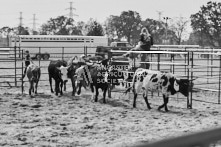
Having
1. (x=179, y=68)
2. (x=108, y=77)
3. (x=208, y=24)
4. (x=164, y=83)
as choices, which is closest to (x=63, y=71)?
(x=108, y=77)

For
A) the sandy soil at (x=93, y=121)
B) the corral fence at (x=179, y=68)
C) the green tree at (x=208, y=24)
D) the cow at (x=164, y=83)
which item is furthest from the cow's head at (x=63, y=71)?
the green tree at (x=208, y=24)

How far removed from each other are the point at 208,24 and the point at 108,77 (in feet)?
160

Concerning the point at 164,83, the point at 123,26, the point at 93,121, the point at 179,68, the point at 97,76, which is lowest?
the point at 93,121

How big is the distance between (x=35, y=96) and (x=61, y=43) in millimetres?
28833

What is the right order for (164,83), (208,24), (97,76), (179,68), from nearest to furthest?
1. (164,83)
2. (97,76)
3. (179,68)
4. (208,24)

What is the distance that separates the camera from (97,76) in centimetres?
952

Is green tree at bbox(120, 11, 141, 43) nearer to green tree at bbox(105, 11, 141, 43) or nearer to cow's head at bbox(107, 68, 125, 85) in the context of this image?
green tree at bbox(105, 11, 141, 43)

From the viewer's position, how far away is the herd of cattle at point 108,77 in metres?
8.25

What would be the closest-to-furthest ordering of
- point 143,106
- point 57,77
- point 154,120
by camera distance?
point 154,120, point 143,106, point 57,77

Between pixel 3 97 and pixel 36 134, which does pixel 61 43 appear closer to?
pixel 3 97

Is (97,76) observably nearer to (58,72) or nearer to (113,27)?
(58,72)

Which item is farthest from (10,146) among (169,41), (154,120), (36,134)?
(169,41)

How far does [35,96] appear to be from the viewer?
1044cm

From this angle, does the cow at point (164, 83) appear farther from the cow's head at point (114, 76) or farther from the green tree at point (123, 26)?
the green tree at point (123, 26)
